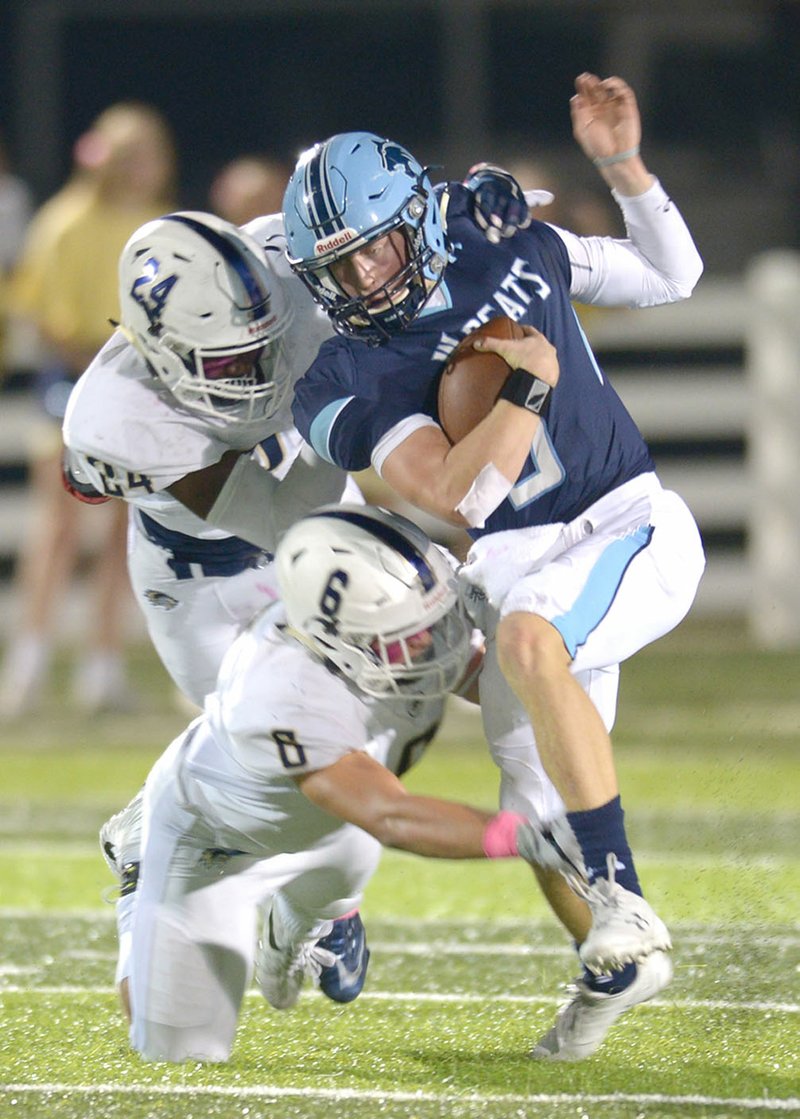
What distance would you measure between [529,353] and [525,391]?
0.07 meters

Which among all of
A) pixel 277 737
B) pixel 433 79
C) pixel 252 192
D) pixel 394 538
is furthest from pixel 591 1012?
pixel 433 79

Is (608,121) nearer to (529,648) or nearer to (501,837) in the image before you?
(529,648)

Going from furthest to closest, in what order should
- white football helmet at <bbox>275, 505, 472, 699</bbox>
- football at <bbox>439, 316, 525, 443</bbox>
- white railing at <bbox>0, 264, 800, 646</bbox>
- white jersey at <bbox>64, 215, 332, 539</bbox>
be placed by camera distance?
white railing at <bbox>0, 264, 800, 646</bbox>, white jersey at <bbox>64, 215, 332, 539</bbox>, football at <bbox>439, 316, 525, 443</bbox>, white football helmet at <bbox>275, 505, 472, 699</bbox>

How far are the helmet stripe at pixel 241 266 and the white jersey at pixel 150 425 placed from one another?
0.13 metres

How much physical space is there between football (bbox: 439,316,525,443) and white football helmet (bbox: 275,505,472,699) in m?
0.23

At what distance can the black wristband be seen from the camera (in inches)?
127

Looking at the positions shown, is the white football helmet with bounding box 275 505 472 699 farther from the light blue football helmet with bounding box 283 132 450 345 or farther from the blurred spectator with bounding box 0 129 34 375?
the blurred spectator with bounding box 0 129 34 375

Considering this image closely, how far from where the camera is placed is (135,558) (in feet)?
14.4

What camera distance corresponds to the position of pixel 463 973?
3.81 metres

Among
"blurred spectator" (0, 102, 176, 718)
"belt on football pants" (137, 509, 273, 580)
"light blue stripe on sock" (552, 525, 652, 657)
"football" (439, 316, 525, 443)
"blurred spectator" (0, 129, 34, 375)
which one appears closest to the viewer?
"light blue stripe on sock" (552, 525, 652, 657)

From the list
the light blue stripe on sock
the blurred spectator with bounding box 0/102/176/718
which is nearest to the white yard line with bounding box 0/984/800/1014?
the light blue stripe on sock

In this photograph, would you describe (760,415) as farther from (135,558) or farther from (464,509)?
(464,509)

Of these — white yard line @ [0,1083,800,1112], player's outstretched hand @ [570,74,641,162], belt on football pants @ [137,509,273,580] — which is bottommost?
white yard line @ [0,1083,800,1112]

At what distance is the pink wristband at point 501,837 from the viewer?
289cm
